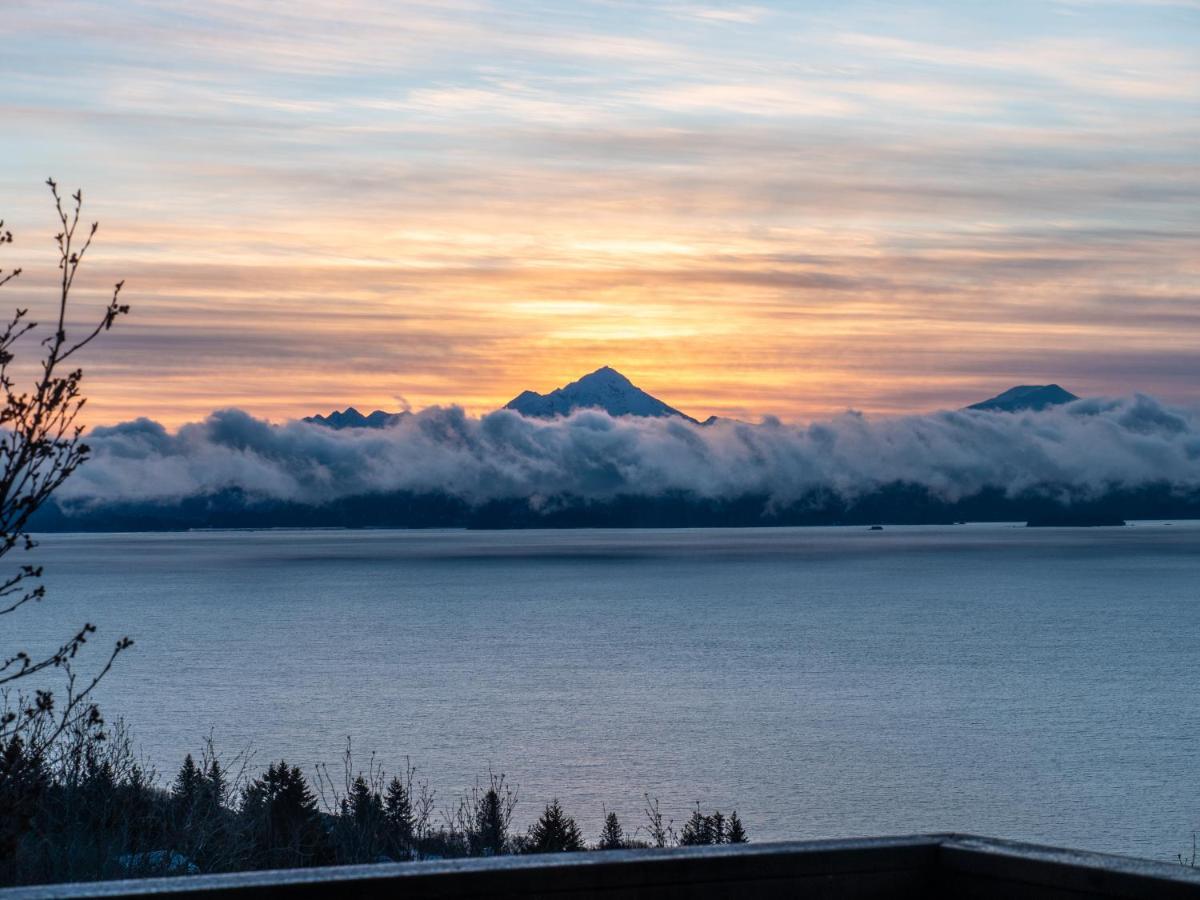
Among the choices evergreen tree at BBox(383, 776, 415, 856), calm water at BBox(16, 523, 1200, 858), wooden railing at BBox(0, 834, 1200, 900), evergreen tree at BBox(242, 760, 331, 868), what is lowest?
calm water at BBox(16, 523, 1200, 858)

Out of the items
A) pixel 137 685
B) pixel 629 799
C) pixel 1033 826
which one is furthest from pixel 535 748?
pixel 137 685

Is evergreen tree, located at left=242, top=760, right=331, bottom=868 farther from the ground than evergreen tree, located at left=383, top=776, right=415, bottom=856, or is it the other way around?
evergreen tree, located at left=242, top=760, right=331, bottom=868

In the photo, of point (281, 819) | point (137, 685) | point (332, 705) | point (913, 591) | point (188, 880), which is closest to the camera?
point (188, 880)

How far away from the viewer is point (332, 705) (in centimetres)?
7588

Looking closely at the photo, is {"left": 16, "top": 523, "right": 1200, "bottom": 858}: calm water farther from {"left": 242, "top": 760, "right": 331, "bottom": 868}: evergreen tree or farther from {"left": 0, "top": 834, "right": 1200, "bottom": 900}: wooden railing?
{"left": 0, "top": 834, "right": 1200, "bottom": 900}: wooden railing

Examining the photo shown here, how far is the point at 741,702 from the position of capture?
76.8 meters

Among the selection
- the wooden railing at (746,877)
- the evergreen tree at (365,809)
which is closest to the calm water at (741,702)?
the evergreen tree at (365,809)

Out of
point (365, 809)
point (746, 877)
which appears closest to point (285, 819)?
point (365, 809)

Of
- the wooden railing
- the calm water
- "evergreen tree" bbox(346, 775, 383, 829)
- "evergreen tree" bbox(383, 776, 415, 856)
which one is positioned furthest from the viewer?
the calm water

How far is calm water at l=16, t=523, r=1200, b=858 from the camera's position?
2062 inches

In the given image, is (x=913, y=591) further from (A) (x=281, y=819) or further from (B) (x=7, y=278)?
(B) (x=7, y=278)

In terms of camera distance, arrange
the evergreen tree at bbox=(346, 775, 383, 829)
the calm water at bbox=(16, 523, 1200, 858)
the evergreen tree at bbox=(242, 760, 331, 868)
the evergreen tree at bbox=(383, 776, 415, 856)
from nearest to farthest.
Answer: the evergreen tree at bbox=(242, 760, 331, 868)
the evergreen tree at bbox=(346, 775, 383, 829)
the evergreen tree at bbox=(383, 776, 415, 856)
the calm water at bbox=(16, 523, 1200, 858)

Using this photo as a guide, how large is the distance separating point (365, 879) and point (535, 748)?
2292 inches

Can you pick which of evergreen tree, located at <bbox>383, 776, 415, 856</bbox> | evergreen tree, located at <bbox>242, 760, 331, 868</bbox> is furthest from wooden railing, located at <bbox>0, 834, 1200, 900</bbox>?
evergreen tree, located at <bbox>383, 776, 415, 856</bbox>
